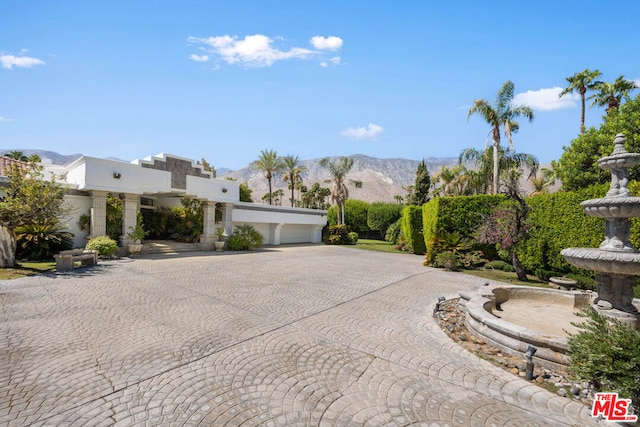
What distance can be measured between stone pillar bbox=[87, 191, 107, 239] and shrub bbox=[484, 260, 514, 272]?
20096 mm

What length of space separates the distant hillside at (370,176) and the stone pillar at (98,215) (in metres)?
89.3

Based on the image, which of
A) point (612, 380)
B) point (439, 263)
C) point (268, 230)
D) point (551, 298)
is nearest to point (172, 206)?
point (268, 230)

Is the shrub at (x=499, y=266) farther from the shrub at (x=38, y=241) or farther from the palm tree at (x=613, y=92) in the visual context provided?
the shrub at (x=38, y=241)

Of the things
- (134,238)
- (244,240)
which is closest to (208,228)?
(244,240)

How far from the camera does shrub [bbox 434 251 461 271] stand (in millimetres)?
15422

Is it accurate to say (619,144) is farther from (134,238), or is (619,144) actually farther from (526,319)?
(134,238)

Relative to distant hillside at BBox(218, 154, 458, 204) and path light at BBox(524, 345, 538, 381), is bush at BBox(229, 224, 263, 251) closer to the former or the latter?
path light at BBox(524, 345, 538, 381)

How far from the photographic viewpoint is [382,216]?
39000 millimetres

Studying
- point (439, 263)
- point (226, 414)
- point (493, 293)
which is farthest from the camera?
point (439, 263)

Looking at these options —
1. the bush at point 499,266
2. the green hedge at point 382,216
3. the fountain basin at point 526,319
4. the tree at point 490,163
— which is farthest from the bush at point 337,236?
the fountain basin at point 526,319

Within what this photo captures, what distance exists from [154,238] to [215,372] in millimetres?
21354

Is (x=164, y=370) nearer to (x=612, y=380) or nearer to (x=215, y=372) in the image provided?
(x=215, y=372)

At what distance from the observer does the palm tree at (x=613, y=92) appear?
19859 mm

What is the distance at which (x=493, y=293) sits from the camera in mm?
8289
